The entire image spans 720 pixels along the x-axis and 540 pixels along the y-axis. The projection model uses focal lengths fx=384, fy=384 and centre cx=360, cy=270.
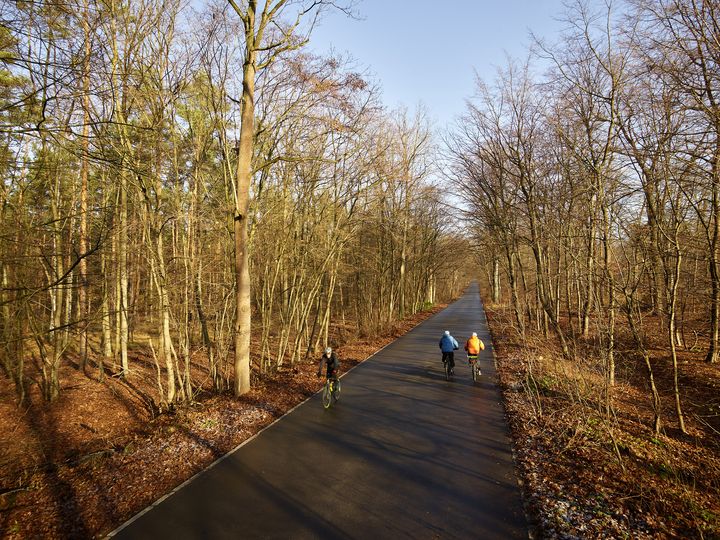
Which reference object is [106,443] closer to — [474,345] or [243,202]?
[243,202]

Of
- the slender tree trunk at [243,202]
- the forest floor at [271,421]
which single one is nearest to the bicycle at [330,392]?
the forest floor at [271,421]

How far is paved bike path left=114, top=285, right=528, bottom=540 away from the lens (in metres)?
4.85

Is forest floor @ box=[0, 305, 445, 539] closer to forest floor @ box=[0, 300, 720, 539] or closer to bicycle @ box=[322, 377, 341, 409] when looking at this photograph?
forest floor @ box=[0, 300, 720, 539]

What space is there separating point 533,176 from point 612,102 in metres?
6.04

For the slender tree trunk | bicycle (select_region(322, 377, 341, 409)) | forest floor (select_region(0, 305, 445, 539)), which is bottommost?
forest floor (select_region(0, 305, 445, 539))

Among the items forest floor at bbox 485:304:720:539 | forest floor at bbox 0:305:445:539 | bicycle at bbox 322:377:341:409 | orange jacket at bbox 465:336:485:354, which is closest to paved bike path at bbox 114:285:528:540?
bicycle at bbox 322:377:341:409

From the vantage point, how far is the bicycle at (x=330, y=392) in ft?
31.4

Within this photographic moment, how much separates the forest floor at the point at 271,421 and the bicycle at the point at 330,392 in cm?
94

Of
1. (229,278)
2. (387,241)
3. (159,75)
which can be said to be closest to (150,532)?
(229,278)

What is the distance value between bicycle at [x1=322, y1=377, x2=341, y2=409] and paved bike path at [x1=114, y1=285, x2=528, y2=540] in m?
0.27

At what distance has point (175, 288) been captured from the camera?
9.92 m

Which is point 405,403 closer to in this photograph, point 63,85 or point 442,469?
point 442,469

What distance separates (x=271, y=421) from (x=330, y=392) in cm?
167

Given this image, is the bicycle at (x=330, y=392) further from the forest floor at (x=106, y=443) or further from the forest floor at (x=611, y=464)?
the forest floor at (x=611, y=464)
